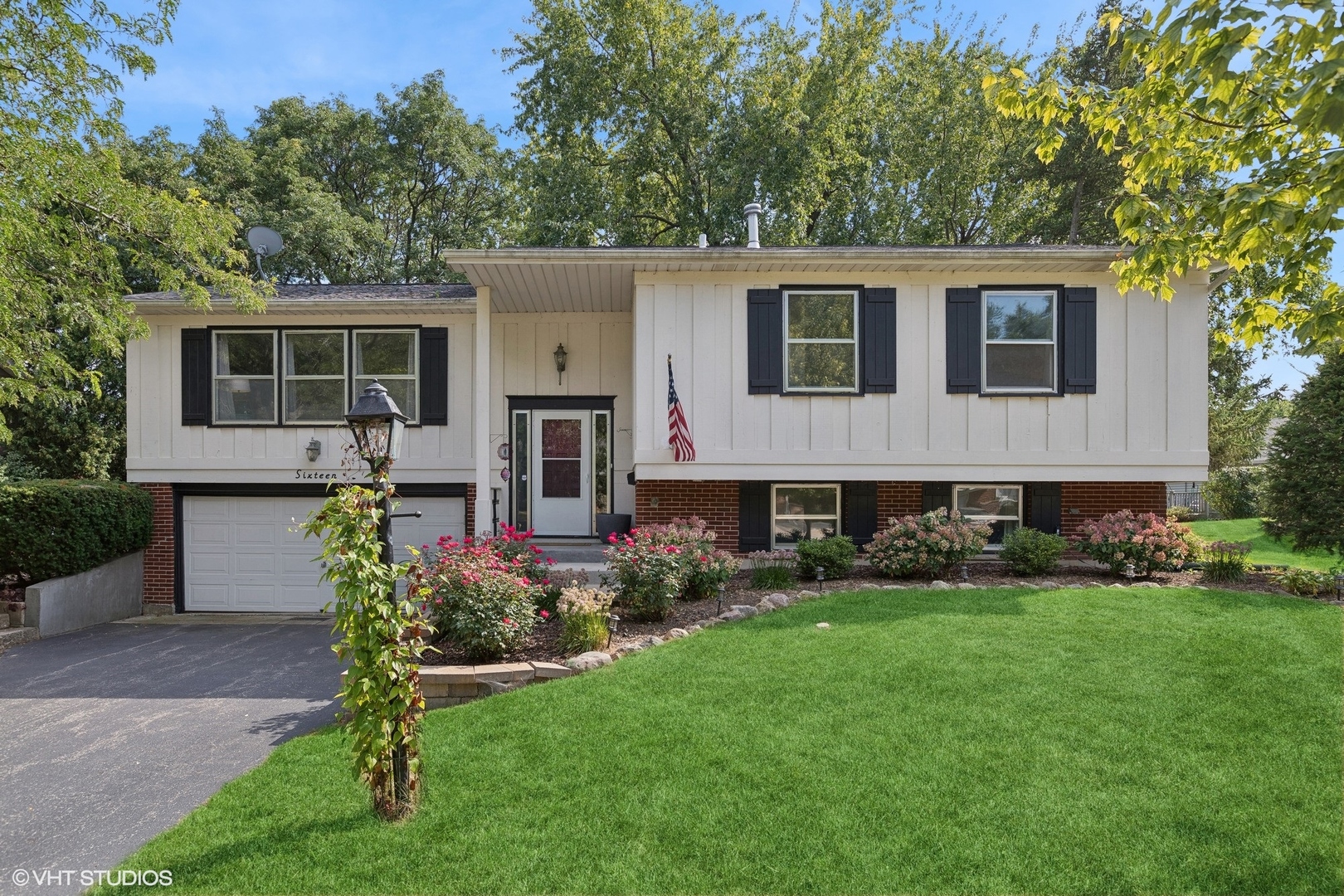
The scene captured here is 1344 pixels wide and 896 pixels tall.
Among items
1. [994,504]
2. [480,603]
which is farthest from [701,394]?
[994,504]

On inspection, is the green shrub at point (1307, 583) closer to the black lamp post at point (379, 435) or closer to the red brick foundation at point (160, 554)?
the black lamp post at point (379, 435)

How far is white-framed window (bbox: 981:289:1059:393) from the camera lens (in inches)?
365

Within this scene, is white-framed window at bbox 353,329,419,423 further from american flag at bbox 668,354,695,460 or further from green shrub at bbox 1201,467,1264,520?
green shrub at bbox 1201,467,1264,520

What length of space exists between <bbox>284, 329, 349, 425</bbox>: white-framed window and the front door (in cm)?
293

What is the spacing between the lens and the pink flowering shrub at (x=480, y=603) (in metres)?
5.90

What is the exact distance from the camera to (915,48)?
1962cm

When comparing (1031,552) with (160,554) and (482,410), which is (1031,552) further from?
(160,554)

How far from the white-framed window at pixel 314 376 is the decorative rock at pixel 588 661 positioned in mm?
6842

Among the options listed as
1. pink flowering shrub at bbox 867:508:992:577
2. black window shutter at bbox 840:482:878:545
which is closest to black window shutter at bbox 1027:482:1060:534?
pink flowering shrub at bbox 867:508:992:577

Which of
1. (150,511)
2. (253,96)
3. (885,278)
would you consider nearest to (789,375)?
(885,278)

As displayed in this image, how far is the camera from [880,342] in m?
9.23

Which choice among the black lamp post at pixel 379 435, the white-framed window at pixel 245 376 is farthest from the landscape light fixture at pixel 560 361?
the black lamp post at pixel 379 435

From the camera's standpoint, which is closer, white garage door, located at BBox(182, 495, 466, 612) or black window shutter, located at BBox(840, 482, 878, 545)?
black window shutter, located at BBox(840, 482, 878, 545)

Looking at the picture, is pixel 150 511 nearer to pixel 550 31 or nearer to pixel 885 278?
pixel 885 278
